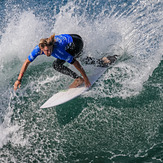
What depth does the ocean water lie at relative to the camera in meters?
5.10

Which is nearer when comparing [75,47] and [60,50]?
[60,50]

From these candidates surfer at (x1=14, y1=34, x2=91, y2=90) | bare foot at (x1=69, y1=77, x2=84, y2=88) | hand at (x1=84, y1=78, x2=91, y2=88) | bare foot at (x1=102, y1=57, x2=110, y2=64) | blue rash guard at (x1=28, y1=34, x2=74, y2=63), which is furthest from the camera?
bare foot at (x1=102, y1=57, x2=110, y2=64)

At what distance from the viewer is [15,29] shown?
8391 mm

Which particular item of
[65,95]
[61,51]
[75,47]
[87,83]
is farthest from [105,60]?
[61,51]

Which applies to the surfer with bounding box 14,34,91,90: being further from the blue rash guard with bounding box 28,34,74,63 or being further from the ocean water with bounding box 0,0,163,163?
the ocean water with bounding box 0,0,163,163

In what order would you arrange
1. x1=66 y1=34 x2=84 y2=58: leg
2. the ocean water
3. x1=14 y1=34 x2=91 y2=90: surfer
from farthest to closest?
x1=66 y1=34 x2=84 y2=58: leg
the ocean water
x1=14 y1=34 x2=91 y2=90: surfer

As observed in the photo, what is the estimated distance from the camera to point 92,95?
6172mm

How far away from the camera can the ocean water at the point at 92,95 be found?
16.7 ft

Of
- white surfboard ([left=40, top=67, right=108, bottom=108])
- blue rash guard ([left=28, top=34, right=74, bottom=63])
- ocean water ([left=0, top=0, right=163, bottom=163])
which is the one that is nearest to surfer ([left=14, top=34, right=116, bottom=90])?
blue rash guard ([left=28, top=34, right=74, bottom=63])

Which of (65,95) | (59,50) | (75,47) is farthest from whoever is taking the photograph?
(65,95)

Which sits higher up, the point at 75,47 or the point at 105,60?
the point at 75,47

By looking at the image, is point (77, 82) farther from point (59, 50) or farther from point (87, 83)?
point (59, 50)

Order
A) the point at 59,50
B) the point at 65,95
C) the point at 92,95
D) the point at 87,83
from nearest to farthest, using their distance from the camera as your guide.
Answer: the point at 59,50, the point at 87,83, the point at 65,95, the point at 92,95

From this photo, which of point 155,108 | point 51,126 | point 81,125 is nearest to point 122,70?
point 155,108
